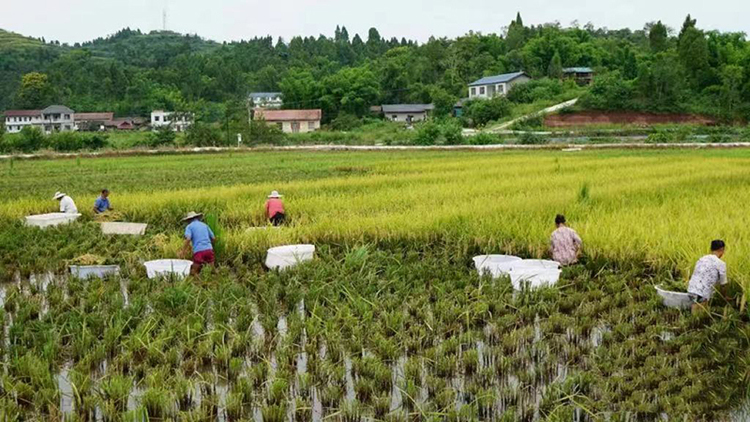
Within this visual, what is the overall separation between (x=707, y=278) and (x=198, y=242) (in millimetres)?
4738

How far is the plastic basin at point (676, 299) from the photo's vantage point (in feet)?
18.3

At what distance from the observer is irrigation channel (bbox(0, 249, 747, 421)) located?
3904 millimetres

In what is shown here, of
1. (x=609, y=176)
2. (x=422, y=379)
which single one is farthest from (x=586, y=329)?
(x=609, y=176)

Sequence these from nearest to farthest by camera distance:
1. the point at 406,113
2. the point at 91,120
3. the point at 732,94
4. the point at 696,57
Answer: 1. the point at 732,94
2. the point at 696,57
3. the point at 406,113
4. the point at 91,120

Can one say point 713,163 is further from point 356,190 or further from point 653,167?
point 356,190

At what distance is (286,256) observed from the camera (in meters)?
7.55

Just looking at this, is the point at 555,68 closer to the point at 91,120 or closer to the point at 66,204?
the point at 91,120

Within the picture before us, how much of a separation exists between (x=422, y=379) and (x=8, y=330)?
3.24 m

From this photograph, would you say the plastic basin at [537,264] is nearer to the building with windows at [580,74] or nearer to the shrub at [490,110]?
the shrub at [490,110]

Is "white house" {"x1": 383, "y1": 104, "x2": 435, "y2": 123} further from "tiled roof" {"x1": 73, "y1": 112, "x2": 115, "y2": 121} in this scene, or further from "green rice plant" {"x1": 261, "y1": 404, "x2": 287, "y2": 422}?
"green rice plant" {"x1": 261, "y1": 404, "x2": 287, "y2": 422}

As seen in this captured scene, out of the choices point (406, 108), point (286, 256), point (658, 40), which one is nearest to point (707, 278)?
point (286, 256)

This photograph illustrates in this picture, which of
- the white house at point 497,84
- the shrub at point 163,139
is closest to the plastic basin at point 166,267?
Answer: the shrub at point 163,139

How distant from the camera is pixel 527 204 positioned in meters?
10.0

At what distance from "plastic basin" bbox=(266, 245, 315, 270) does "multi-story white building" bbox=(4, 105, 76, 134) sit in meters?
63.3
